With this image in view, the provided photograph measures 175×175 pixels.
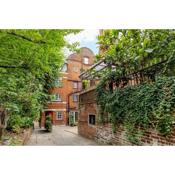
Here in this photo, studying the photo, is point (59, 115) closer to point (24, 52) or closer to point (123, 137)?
point (123, 137)

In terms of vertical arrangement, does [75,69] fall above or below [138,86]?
above

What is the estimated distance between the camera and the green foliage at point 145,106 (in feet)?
10.4

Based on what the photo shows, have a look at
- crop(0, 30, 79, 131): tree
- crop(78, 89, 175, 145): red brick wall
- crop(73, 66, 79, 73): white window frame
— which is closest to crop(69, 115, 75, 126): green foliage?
crop(73, 66, 79, 73): white window frame

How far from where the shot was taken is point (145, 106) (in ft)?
11.9

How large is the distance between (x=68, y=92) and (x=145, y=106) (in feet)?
40.4

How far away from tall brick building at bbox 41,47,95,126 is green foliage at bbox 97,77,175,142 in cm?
991

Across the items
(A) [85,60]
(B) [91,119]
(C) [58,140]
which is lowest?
(C) [58,140]

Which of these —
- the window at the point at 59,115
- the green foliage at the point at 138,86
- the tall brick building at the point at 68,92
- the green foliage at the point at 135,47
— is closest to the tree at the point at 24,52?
the green foliage at the point at 135,47

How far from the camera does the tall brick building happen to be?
1478 centimetres

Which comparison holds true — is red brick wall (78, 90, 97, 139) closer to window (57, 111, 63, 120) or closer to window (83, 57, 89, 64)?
window (83, 57, 89, 64)

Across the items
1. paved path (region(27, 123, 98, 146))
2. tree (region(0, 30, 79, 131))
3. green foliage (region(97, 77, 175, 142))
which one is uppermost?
tree (region(0, 30, 79, 131))

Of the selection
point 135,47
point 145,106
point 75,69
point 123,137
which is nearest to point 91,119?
point 123,137

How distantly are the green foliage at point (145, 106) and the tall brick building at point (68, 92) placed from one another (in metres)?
9.91

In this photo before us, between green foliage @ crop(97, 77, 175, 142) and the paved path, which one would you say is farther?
the paved path
